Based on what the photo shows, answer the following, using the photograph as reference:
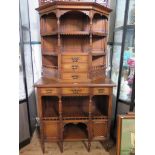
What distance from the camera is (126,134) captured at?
5.46ft

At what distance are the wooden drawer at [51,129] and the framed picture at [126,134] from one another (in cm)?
71

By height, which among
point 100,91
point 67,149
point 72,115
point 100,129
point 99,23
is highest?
point 99,23

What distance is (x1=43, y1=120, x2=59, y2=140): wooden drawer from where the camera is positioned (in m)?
1.94

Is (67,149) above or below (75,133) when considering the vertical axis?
below

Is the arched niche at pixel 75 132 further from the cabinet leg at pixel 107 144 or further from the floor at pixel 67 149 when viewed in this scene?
the cabinet leg at pixel 107 144

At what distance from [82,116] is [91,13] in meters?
1.15

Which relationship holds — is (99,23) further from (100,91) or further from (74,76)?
(100,91)

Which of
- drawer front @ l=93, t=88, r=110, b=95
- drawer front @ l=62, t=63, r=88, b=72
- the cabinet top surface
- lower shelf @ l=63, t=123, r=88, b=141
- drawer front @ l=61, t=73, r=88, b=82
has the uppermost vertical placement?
drawer front @ l=62, t=63, r=88, b=72

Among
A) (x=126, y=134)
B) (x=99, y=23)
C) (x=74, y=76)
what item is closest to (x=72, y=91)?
(x=74, y=76)

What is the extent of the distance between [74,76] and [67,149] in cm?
92

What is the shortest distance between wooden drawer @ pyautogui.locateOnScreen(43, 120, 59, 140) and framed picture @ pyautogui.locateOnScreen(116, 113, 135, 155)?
2.33 feet

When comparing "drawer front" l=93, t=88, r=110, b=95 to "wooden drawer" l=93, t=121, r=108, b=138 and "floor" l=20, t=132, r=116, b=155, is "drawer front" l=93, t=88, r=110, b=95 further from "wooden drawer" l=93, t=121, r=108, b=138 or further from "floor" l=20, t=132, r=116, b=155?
"floor" l=20, t=132, r=116, b=155

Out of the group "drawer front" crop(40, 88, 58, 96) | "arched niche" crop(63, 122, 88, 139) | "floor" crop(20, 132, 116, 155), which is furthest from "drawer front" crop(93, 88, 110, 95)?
"floor" crop(20, 132, 116, 155)
